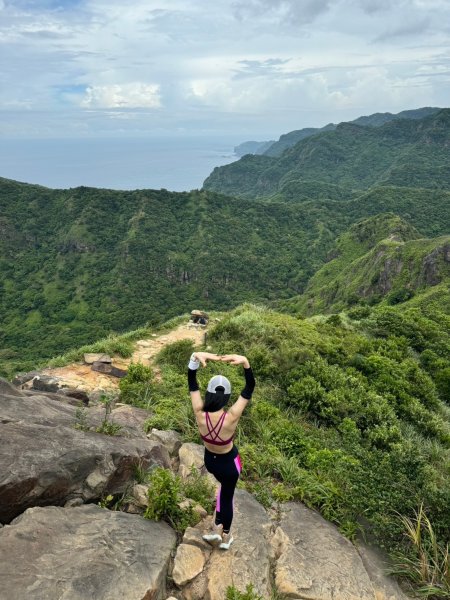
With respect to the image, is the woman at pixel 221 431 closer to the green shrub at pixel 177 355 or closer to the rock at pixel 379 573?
the rock at pixel 379 573

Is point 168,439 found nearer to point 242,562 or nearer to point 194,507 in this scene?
point 194,507

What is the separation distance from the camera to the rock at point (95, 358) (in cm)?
1229

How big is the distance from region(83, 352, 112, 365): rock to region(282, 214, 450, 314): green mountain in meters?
40.5

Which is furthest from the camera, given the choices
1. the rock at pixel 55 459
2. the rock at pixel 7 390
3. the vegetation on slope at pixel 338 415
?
the rock at pixel 7 390

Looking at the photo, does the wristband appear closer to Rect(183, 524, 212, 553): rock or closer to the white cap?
the white cap

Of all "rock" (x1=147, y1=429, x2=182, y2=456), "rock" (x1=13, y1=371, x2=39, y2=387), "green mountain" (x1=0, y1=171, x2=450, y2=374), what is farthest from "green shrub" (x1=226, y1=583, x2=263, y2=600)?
"green mountain" (x1=0, y1=171, x2=450, y2=374)

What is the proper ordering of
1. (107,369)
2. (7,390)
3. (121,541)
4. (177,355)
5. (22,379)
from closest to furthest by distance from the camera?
(121,541), (7,390), (22,379), (107,369), (177,355)

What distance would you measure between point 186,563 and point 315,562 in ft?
5.30

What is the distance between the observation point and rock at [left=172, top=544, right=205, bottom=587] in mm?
4467

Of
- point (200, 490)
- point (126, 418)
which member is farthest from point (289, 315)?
point (200, 490)

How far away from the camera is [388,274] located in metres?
62.3

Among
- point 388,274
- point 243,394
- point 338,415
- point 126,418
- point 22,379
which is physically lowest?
point 388,274

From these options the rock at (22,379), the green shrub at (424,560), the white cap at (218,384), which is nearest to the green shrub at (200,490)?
the white cap at (218,384)

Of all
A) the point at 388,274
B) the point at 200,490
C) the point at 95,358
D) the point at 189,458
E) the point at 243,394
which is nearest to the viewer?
the point at 243,394
